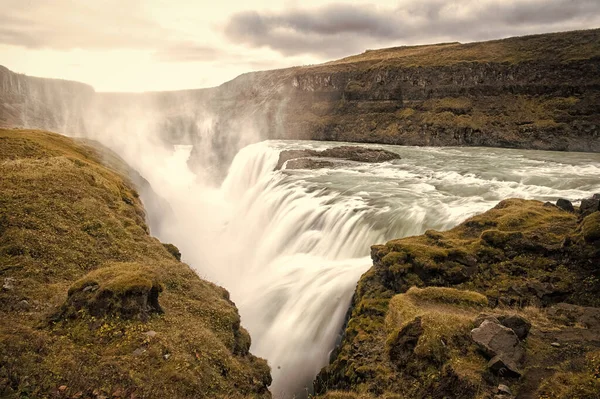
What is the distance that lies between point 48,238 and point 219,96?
158 m

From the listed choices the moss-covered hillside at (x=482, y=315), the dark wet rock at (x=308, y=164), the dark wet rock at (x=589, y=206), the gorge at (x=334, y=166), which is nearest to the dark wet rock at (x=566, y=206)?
the moss-covered hillside at (x=482, y=315)

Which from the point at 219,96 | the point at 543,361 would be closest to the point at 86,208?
the point at 543,361

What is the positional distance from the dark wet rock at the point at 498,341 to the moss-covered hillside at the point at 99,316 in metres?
5.37

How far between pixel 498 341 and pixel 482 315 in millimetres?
904

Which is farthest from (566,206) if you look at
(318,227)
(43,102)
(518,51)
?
(43,102)

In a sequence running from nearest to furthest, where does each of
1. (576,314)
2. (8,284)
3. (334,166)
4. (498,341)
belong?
(498,341) → (576,314) → (8,284) → (334,166)

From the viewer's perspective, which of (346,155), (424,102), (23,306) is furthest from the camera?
(424,102)

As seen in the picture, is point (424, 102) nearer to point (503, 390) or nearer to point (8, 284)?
point (503, 390)

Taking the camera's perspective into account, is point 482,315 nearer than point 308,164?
Yes

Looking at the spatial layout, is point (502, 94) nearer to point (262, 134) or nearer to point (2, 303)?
point (262, 134)

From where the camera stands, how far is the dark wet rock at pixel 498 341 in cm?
845

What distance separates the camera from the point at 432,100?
292 ft

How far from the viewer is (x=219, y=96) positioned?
163 m

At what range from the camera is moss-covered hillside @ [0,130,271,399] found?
794 centimetres
